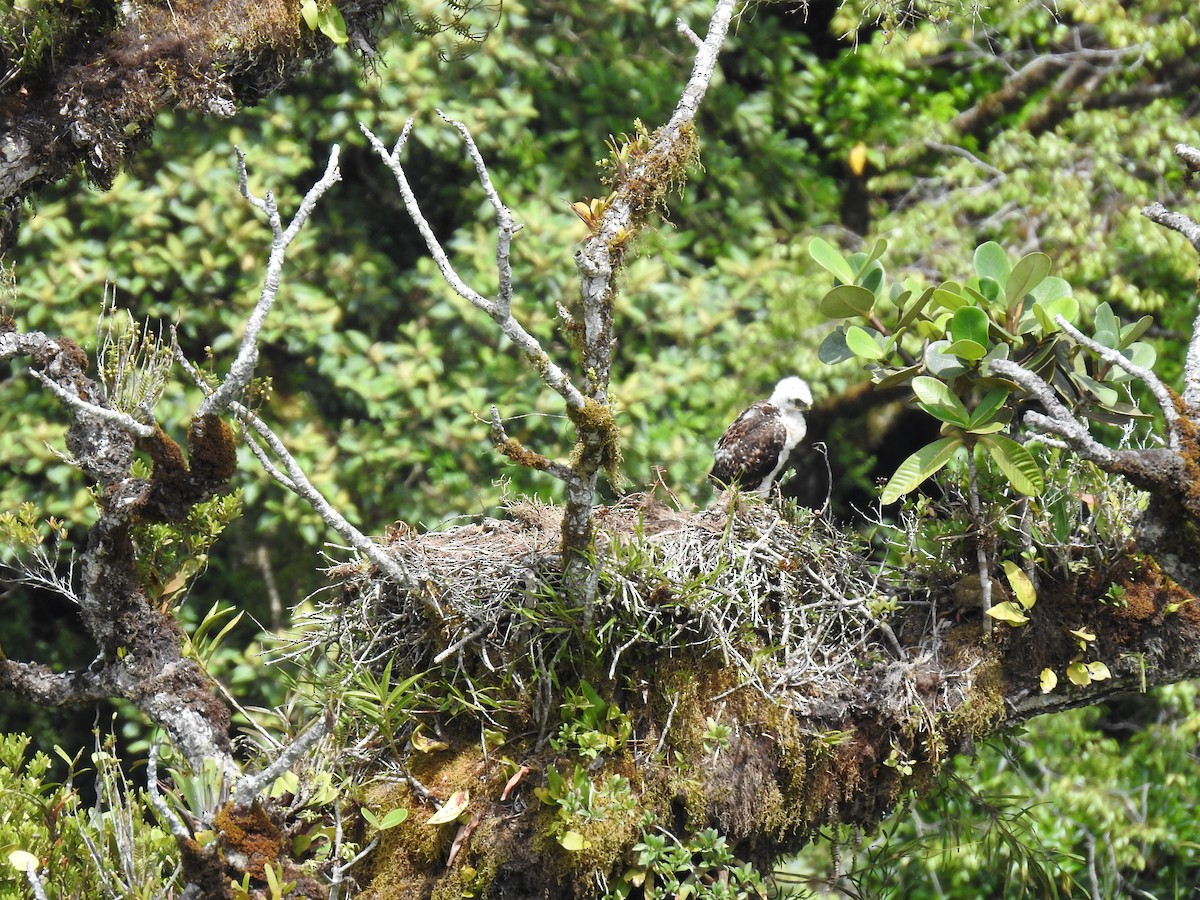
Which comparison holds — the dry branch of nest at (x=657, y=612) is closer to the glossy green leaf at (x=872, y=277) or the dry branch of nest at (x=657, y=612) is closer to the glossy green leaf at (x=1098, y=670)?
the glossy green leaf at (x=1098, y=670)

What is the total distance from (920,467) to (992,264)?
2.08 ft

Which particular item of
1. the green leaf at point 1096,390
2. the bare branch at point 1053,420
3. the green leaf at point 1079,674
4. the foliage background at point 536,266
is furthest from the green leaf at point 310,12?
the green leaf at point 1079,674

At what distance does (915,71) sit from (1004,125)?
701 mm

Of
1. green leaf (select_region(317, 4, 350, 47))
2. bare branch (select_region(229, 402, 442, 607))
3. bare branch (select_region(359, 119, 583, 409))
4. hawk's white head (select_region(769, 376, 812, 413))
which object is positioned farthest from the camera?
A: hawk's white head (select_region(769, 376, 812, 413))

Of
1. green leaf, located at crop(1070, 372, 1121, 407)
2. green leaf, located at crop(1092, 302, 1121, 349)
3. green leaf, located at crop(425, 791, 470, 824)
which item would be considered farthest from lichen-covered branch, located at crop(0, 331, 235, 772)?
green leaf, located at crop(1092, 302, 1121, 349)

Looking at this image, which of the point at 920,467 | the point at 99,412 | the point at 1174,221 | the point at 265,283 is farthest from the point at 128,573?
the point at 1174,221

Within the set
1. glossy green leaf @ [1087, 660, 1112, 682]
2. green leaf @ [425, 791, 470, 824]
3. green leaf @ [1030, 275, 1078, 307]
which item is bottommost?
glossy green leaf @ [1087, 660, 1112, 682]

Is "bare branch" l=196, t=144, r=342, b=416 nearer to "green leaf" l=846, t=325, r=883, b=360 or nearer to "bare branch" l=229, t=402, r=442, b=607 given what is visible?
"bare branch" l=229, t=402, r=442, b=607

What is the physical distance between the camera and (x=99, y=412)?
3.08 meters

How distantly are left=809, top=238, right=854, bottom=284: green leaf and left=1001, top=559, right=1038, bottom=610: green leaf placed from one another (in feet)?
3.18

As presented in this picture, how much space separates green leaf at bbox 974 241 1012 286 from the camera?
141 inches

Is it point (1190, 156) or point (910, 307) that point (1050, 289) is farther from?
point (1190, 156)

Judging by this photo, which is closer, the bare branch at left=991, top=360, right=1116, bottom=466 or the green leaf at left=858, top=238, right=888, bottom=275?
the bare branch at left=991, top=360, right=1116, bottom=466

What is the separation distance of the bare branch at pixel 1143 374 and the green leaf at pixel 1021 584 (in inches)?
22.0
